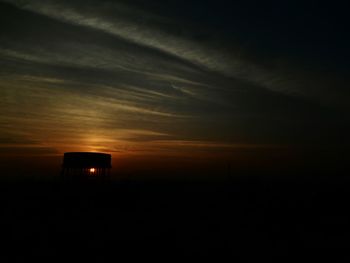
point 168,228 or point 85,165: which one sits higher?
point 85,165

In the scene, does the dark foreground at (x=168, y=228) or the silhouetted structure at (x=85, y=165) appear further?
the silhouetted structure at (x=85, y=165)

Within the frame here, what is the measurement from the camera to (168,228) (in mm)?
16359

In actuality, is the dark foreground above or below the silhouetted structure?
below

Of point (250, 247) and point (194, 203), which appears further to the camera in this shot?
point (194, 203)

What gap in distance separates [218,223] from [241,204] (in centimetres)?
739

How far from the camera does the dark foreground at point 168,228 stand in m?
12.5

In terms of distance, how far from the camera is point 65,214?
19.1 m

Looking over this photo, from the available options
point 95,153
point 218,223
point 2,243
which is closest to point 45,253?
point 2,243

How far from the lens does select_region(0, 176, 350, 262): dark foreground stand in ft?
41.1

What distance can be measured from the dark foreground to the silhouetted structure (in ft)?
24.7

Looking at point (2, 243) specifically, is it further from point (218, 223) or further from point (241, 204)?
point (241, 204)

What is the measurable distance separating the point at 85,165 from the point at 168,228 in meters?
20.2

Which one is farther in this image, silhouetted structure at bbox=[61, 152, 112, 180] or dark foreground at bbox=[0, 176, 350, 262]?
silhouetted structure at bbox=[61, 152, 112, 180]

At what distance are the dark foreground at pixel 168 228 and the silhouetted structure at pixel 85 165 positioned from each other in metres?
7.53
